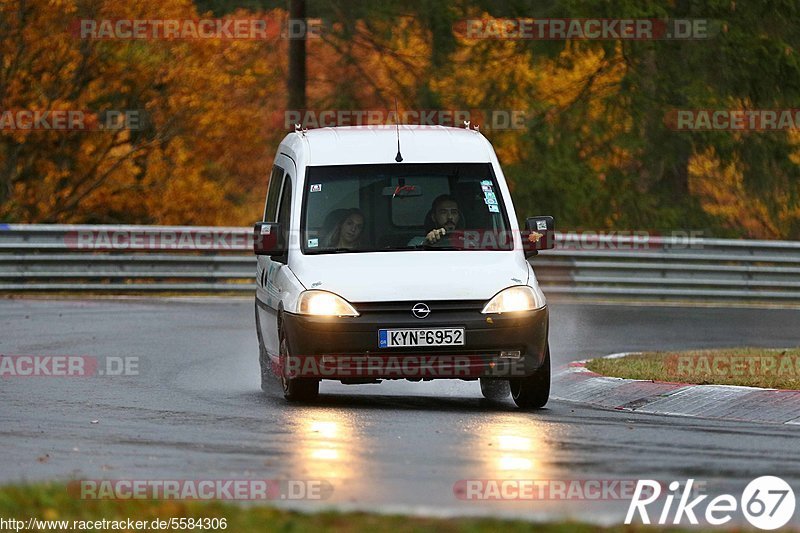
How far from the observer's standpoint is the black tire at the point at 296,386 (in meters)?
13.0

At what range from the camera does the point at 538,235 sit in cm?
1343

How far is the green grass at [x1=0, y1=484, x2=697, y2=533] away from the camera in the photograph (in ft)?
24.0

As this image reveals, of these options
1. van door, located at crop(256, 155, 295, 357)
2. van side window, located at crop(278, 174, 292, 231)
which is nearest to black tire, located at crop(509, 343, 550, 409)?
van door, located at crop(256, 155, 295, 357)

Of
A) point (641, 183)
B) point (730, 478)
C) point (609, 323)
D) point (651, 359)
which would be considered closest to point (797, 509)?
point (730, 478)

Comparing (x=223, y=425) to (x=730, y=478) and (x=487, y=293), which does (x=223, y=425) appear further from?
(x=730, y=478)

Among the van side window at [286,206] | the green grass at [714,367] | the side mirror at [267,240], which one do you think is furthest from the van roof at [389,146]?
the green grass at [714,367]

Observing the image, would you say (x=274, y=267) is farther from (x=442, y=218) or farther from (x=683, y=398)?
(x=683, y=398)

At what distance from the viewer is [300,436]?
426 inches

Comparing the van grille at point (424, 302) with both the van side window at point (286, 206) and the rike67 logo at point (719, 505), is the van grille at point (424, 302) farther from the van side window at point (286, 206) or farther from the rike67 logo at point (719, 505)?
the rike67 logo at point (719, 505)

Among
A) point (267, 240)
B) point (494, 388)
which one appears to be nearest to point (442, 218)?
point (267, 240)

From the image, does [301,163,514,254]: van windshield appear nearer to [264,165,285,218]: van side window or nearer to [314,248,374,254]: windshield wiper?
[314,248,374,254]: windshield wiper

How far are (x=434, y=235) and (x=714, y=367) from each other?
12.2 ft

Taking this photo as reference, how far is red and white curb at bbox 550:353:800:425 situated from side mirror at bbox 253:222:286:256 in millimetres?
2669

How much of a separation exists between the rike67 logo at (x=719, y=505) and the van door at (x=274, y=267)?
16.5ft
